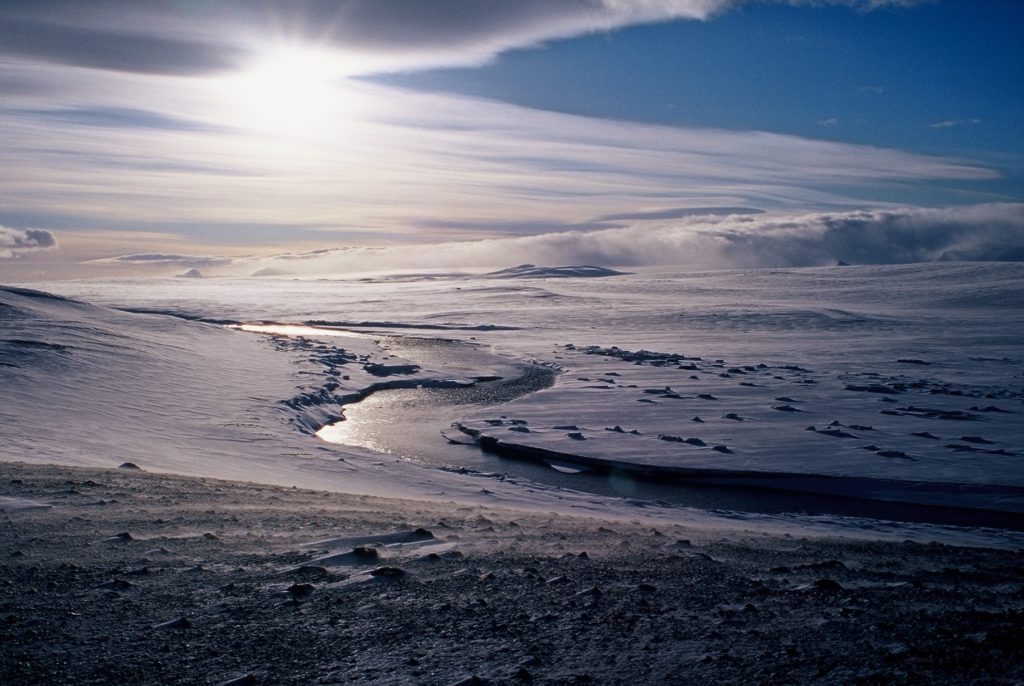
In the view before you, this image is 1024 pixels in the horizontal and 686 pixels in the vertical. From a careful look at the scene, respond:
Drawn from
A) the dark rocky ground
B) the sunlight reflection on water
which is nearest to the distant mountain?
the sunlight reflection on water

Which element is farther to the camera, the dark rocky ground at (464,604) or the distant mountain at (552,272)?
the distant mountain at (552,272)

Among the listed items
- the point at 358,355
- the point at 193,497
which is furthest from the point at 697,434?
the point at 358,355

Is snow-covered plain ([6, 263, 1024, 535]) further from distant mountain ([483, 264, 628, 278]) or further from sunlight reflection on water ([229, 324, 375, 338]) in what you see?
distant mountain ([483, 264, 628, 278])

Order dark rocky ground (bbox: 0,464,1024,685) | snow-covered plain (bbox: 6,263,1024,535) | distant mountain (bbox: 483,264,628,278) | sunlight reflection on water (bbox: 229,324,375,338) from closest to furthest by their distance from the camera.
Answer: dark rocky ground (bbox: 0,464,1024,685), snow-covered plain (bbox: 6,263,1024,535), sunlight reflection on water (bbox: 229,324,375,338), distant mountain (bbox: 483,264,628,278)

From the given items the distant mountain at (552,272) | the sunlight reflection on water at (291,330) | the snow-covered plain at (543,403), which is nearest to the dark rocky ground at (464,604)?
the snow-covered plain at (543,403)

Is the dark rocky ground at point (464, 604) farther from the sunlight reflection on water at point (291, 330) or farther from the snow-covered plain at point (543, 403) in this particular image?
the sunlight reflection on water at point (291, 330)

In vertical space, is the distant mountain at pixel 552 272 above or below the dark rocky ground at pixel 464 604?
above

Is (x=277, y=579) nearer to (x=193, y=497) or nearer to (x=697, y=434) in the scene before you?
(x=193, y=497)
